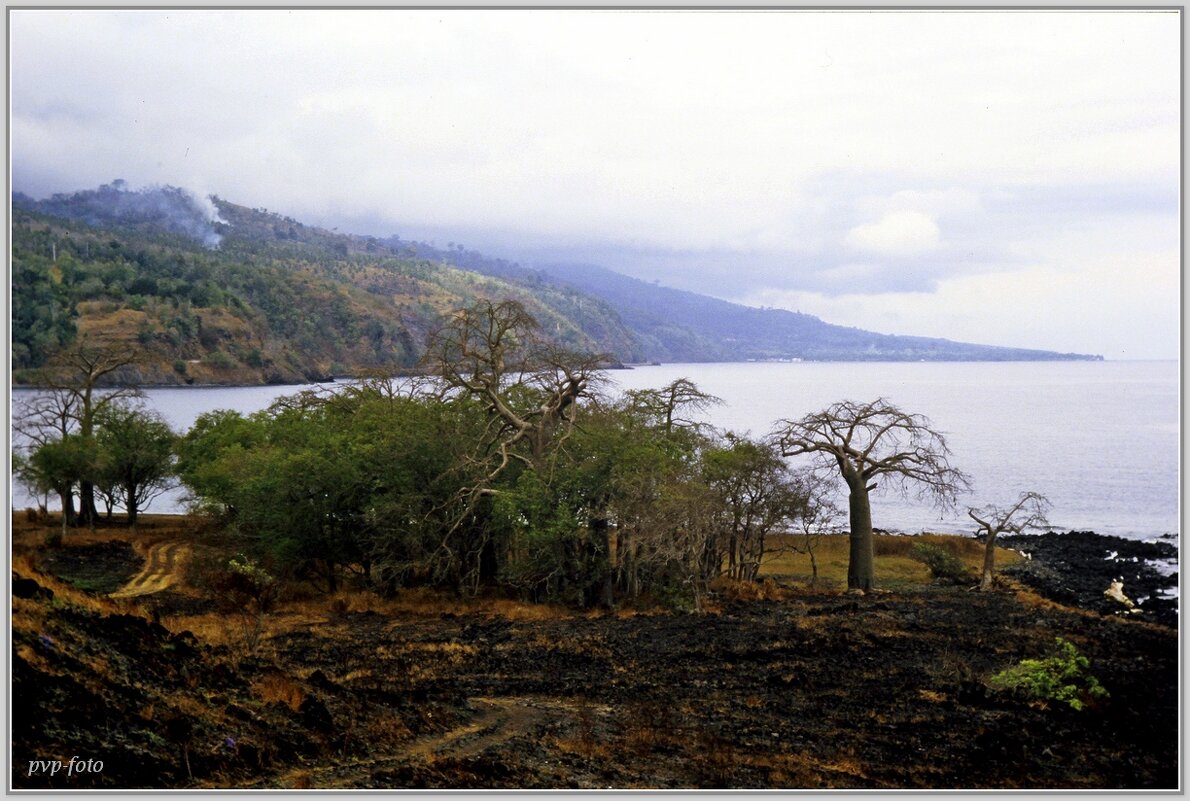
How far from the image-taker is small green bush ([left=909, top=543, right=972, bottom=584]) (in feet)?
63.6

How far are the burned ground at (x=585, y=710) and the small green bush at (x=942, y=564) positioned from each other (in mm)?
6449

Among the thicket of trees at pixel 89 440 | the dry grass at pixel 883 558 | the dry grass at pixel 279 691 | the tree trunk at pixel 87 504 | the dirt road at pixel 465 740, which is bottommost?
the dry grass at pixel 883 558

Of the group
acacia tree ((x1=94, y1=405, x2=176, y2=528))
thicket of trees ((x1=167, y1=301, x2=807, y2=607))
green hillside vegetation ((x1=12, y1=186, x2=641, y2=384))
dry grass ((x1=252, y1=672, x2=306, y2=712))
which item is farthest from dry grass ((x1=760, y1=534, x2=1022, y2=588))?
dry grass ((x1=252, y1=672, x2=306, y2=712))

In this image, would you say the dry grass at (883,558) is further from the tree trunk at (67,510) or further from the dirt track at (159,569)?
the tree trunk at (67,510)

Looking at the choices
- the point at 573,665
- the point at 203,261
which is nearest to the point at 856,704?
the point at 573,665

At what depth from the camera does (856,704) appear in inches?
391

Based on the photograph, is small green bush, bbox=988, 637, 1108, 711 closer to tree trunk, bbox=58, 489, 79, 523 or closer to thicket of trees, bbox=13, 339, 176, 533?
thicket of trees, bbox=13, 339, 176, 533

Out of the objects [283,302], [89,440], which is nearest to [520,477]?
[89,440]

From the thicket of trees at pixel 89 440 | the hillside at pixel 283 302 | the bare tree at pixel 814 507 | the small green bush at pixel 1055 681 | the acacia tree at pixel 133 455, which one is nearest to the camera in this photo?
the small green bush at pixel 1055 681

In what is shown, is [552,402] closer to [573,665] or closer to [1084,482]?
[573,665]

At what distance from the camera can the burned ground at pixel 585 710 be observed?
7.41 m

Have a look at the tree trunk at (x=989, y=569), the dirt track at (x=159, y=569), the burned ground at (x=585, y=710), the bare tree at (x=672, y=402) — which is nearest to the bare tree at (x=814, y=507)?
the bare tree at (x=672, y=402)

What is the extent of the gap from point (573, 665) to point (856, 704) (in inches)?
134

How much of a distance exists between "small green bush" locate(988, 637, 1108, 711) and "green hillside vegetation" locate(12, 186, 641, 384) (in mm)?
9992
